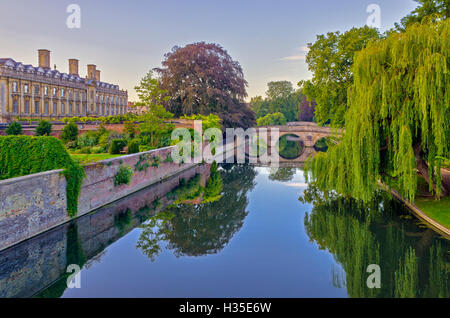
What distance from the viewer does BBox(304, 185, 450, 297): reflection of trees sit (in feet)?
22.1

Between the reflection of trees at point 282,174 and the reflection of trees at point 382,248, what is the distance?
7623mm

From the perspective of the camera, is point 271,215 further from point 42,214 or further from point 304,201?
point 42,214

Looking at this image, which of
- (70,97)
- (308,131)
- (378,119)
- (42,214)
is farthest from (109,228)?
(70,97)

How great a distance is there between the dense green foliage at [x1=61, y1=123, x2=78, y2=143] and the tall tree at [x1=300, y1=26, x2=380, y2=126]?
15.3 m

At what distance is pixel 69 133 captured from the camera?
23.5 m

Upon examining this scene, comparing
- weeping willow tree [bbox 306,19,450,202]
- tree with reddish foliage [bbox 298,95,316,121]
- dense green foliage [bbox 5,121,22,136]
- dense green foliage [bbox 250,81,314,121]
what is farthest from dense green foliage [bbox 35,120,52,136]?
tree with reddish foliage [bbox 298,95,316,121]

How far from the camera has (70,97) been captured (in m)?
59.7

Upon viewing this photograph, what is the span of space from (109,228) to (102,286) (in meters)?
4.02

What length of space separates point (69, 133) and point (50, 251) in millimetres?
16701

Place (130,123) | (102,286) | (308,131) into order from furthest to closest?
(308,131)
(130,123)
(102,286)

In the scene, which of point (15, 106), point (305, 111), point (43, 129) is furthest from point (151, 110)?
point (305, 111)

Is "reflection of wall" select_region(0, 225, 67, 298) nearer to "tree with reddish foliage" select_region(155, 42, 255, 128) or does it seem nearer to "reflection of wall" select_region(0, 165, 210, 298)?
"reflection of wall" select_region(0, 165, 210, 298)

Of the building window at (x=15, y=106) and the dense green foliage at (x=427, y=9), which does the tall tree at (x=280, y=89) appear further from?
the dense green foliage at (x=427, y=9)

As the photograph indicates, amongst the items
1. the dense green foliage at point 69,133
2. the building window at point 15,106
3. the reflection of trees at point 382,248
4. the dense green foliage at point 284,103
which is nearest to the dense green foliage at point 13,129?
the dense green foliage at point 69,133
